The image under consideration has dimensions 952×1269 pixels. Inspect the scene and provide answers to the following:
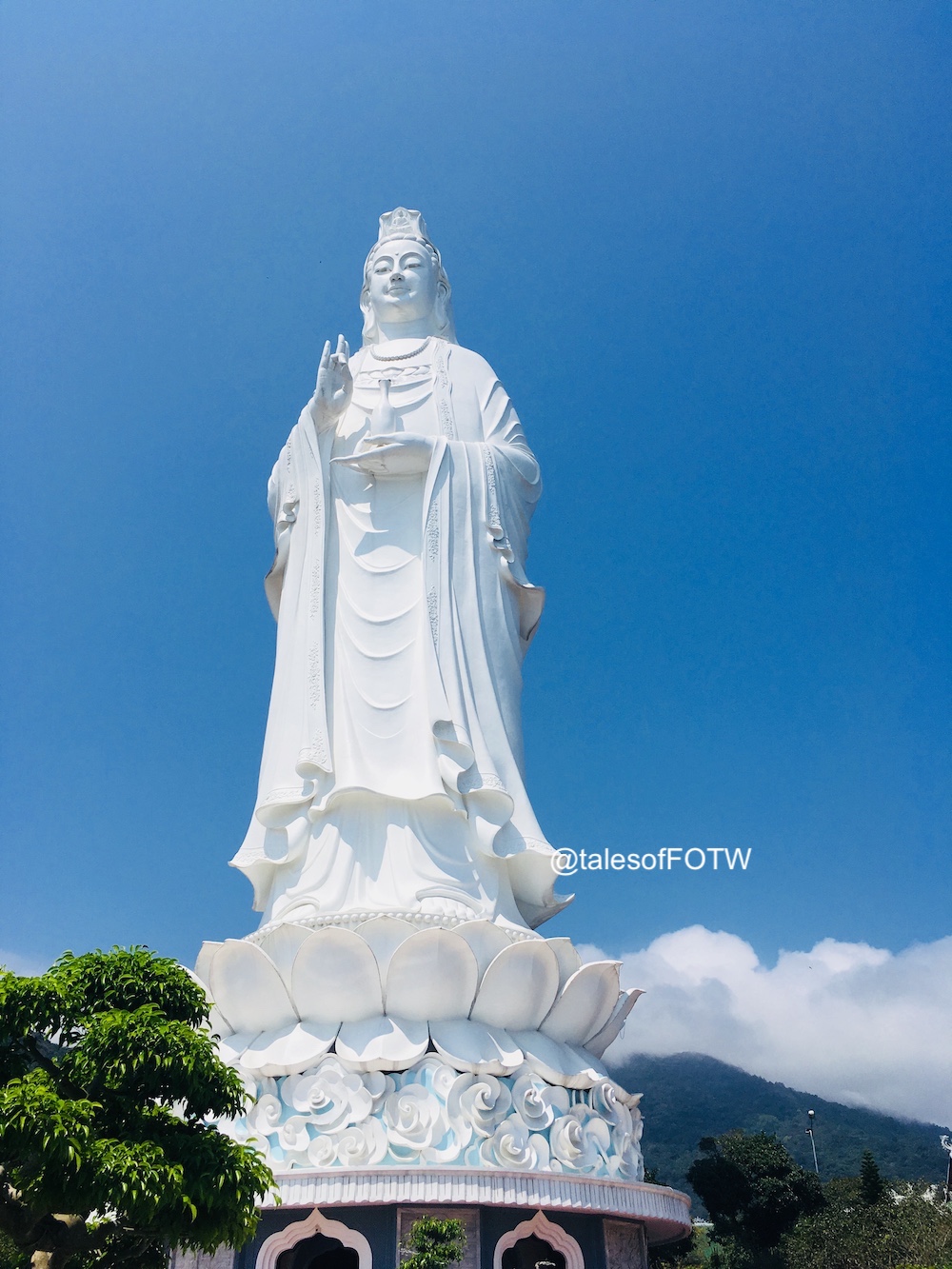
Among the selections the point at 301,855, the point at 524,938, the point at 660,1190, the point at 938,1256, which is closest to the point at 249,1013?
the point at 301,855

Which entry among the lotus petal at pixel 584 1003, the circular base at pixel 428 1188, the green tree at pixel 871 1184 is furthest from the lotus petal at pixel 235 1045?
Result: the green tree at pixel 871 1184

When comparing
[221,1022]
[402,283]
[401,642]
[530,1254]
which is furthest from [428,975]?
[402,283]

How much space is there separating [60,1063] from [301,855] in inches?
140

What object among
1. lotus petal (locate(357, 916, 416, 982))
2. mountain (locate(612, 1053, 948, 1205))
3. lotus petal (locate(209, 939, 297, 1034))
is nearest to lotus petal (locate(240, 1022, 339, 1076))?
lotus petal (locate(209, 939, 297, 1034))

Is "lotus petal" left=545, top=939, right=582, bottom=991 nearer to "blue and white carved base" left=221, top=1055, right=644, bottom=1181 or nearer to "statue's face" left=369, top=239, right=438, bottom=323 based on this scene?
"blue and white carved base" left=221, top=1055, right=644, bottom=1181

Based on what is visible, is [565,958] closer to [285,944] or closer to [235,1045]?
[285,944]

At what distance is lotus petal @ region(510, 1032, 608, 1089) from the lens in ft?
21.7

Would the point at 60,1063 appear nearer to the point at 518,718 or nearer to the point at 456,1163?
the point at 456,1163

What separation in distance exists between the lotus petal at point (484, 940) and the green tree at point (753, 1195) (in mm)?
13170

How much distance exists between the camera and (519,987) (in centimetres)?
672

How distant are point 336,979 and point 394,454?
13.5 feet

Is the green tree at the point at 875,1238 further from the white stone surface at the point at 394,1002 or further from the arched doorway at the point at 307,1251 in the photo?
the arched doorway at the point at 307,1251

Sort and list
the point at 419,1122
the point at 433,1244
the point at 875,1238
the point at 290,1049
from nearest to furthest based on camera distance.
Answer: the point at 433,1244 < the point at 419,1122 < the point at 290,1049 < the point at 875,1238

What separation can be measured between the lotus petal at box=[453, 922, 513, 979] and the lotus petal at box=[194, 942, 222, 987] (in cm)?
148
